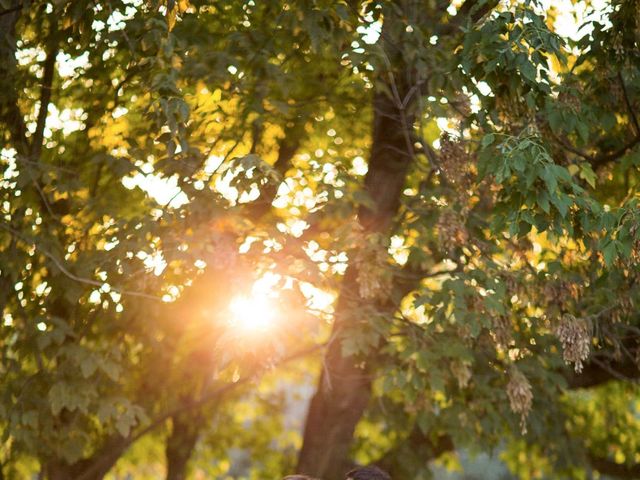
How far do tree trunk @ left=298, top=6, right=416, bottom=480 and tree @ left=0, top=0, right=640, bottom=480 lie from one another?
0.03 metres

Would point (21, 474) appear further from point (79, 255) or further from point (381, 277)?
point (381, 277)

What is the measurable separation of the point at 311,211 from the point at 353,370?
2176 millimetres

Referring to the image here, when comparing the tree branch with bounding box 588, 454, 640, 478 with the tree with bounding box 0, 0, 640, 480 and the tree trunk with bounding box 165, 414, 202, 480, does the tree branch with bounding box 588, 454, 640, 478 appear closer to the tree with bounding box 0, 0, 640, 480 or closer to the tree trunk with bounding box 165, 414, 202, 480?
the tree with bounding box 0, 0, 640, 480

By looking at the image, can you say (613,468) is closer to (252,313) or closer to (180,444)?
(180,444)

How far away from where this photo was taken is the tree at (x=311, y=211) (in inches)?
317

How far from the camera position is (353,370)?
1141cm

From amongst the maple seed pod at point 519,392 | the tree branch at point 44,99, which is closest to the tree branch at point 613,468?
the maple seed pod at point 519,392

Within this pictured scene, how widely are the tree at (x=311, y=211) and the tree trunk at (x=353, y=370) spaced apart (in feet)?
0.08

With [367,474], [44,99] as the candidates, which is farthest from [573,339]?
[44,99]

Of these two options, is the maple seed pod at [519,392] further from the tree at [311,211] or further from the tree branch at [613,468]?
the tree branch at [613,468]

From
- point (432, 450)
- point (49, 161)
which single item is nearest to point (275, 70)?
point (49, 161)

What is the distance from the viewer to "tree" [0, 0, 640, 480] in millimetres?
8062

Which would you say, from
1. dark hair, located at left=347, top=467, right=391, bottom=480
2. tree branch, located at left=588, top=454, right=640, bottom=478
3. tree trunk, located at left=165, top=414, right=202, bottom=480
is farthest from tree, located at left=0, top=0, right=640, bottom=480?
tree branch, located at left=588, top=454, right=640, bottom=478

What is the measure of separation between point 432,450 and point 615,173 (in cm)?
442
